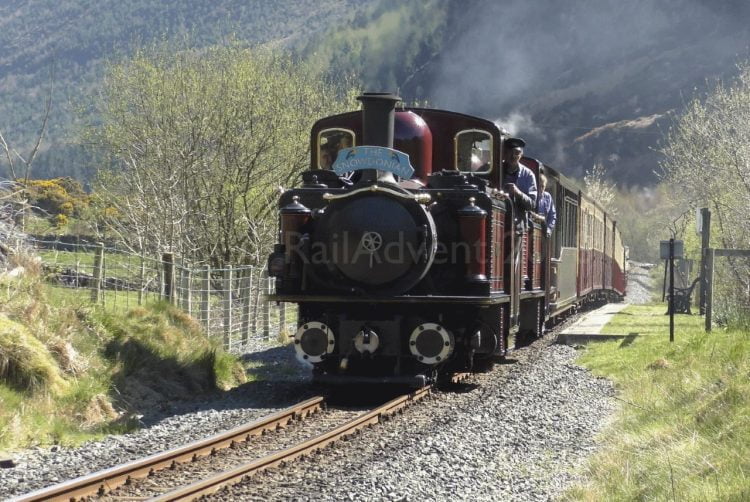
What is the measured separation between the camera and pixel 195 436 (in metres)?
9.12

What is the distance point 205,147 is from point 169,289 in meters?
9.19

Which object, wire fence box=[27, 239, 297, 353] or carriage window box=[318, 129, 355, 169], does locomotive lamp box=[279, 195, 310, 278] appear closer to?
wire fence box=[27, 239, 297, 353]

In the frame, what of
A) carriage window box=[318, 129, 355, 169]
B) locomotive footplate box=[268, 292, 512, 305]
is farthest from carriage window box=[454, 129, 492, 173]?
locomotive footplate box=[268, 292, 512, 305]

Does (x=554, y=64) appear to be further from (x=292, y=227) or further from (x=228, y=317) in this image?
A: (x=292, y=227)

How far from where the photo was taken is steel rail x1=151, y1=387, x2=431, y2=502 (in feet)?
21.1

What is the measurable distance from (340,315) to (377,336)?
1.64 feet

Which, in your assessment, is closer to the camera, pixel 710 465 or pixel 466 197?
pixel 710 465

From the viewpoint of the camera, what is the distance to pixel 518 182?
1290 centimetres

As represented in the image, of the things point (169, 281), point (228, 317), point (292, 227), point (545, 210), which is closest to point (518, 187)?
point (545, 210)

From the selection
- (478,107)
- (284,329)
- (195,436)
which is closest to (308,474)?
(195,436)

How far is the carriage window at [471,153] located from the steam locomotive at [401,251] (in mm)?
12

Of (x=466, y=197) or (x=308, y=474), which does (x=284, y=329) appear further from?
(x=308, y=474)

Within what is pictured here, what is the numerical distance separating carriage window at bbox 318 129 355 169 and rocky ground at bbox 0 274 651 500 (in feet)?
9.15

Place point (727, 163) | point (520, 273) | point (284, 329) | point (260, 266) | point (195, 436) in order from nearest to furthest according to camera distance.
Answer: point (195, 436) < point (520, 273) < point (284, 329) < point (260, 266) < point (727, 163)
